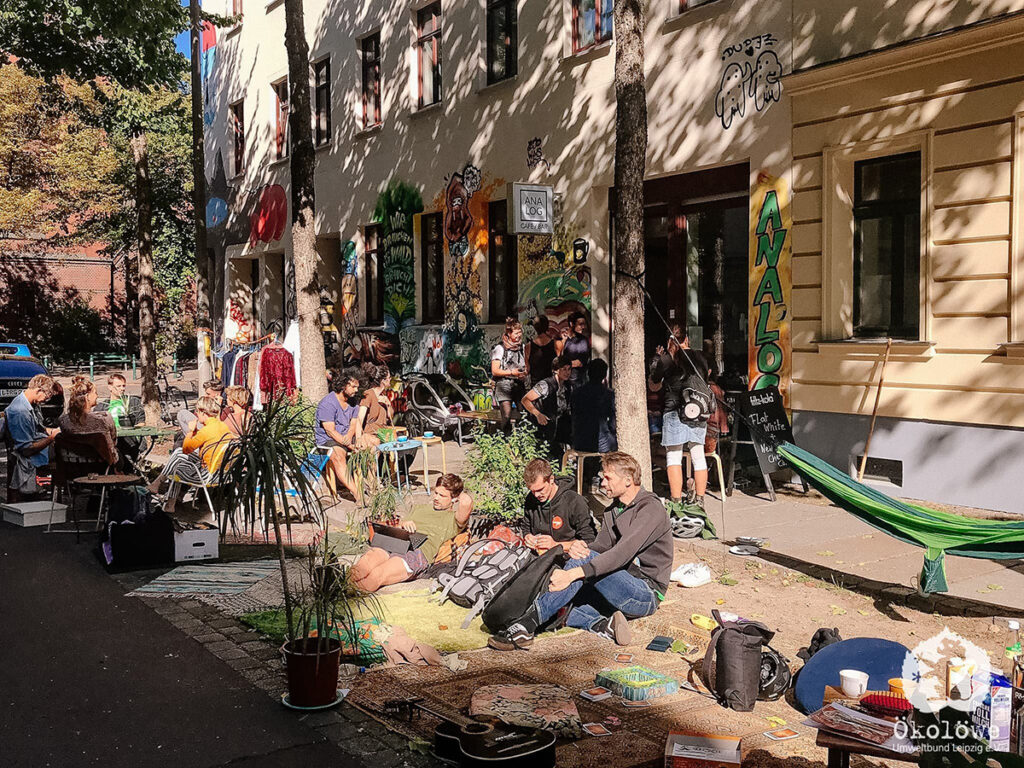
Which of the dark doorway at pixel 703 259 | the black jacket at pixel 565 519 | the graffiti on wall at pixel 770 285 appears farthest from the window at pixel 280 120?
the black jacket at pixel 565 519

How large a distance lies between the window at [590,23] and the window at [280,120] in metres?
11.6

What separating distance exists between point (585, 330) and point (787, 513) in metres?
5.44

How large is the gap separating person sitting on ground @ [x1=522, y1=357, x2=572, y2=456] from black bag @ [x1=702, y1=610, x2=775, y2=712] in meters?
6.28

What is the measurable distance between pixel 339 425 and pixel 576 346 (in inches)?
156

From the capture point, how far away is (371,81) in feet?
71.1

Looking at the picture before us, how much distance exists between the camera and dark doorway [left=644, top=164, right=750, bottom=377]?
1324 centimetres

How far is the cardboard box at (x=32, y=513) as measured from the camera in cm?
1130

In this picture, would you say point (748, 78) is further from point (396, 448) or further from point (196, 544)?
point (196, 544)

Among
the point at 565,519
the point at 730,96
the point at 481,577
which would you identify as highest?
the point at 730,96

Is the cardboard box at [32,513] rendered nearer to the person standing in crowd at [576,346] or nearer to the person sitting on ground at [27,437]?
the person sitting on ground at [27,437]

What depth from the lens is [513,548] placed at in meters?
7.84

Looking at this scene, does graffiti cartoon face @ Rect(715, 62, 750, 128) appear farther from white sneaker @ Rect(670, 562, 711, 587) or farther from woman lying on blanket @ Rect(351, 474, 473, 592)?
white sneaker @ Rect(670, 562, 711, 587)

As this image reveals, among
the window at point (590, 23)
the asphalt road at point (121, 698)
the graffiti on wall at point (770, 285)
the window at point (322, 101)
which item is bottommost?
the asphalt road at point (121, 698)

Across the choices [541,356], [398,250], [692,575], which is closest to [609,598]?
[692,575]
